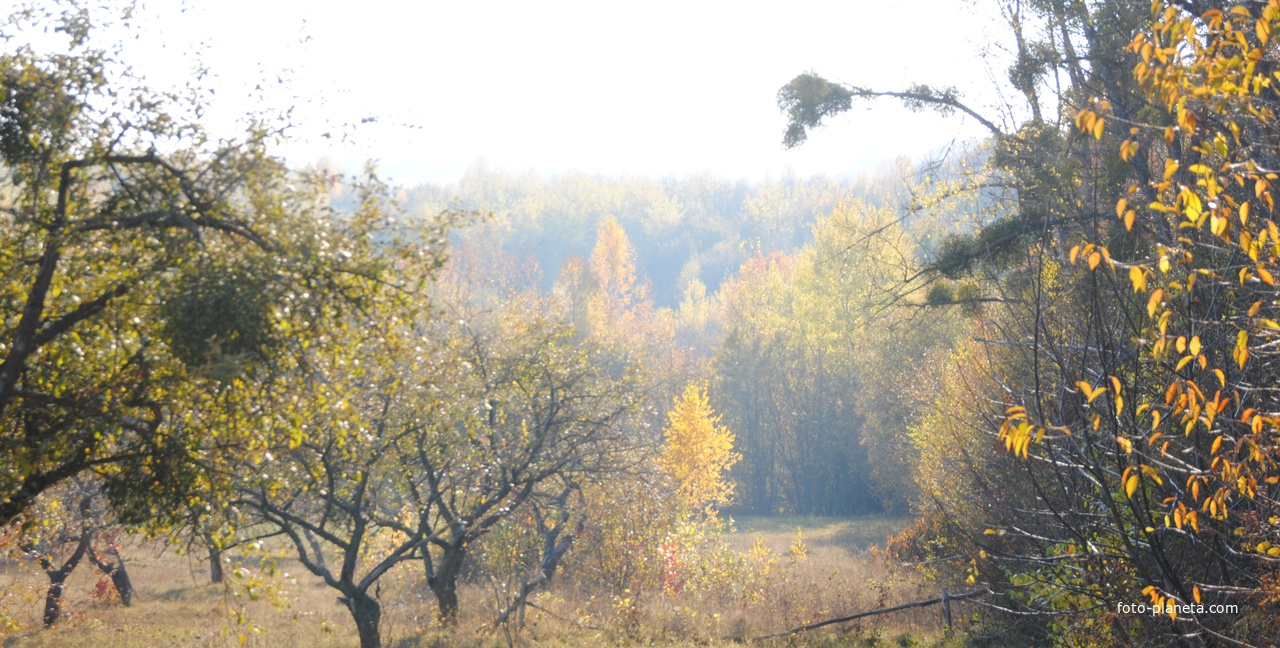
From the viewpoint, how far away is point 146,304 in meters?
6.18

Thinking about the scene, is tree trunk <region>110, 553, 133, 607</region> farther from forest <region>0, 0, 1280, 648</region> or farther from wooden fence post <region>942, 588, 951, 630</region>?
wooden fence post <region>942, 588, 951, 630</region>

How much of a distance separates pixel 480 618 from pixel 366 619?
2.82m

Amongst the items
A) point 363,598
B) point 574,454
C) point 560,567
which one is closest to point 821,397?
point 560,567

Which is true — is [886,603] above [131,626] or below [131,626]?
below

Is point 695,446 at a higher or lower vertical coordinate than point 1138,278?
lower

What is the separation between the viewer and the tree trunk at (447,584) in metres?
14.1

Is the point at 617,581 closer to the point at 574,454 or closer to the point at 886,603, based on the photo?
the point at 574,454

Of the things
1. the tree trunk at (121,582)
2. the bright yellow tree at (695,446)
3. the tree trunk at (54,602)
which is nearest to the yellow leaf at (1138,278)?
the tree trunk at (54,602)

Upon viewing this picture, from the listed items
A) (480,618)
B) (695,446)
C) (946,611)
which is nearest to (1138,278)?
(946,611)

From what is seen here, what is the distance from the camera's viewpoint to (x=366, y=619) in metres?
12.3

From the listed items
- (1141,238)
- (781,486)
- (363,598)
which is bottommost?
(781,486)

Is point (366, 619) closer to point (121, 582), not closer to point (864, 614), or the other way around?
point (864, 614)

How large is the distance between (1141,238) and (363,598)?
11.3m

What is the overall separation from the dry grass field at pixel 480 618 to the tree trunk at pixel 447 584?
0.89ft
